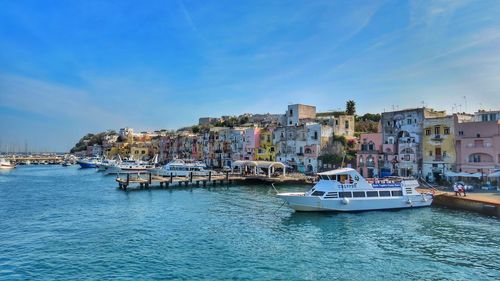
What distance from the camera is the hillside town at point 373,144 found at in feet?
165

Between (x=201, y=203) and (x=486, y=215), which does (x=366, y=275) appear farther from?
(x=201, y=203)

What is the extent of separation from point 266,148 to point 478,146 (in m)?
46.5

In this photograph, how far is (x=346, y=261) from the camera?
2228 cm

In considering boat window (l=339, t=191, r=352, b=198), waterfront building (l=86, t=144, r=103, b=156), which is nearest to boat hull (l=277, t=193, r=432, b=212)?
boat window (l=339, t=191, r=352, b=198)

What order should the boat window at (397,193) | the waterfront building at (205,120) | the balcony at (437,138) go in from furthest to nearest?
the waterfront building at (205,120)
the balcony at (437,138)
the boat window at (397,193)

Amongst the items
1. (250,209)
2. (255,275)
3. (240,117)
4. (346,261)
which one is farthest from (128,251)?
(240,117)

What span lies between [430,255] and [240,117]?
409ft

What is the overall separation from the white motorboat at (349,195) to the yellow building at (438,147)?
1653cm

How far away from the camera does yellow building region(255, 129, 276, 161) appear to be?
3361 inches

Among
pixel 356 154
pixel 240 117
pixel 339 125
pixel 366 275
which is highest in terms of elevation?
pixel 240 117

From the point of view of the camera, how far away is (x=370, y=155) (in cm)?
6331

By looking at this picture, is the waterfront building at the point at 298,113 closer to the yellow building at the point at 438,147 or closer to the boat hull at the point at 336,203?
the yellow building at the point at 438,147

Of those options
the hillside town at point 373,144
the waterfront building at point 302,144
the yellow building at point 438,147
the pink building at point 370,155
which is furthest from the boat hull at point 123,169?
the yellow building at point 438,147

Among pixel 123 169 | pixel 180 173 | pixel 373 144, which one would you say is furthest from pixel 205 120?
pixel 373 144
